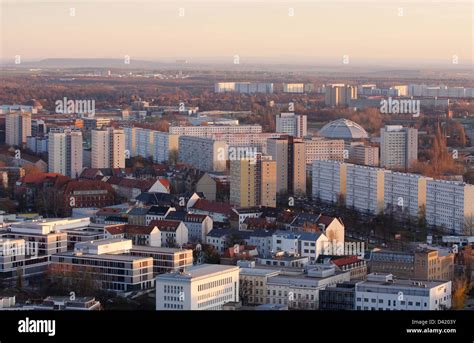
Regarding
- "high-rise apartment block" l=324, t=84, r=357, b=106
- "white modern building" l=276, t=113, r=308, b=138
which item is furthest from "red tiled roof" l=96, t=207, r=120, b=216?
"high-rise apartment block" l=324, t=84, r=357, b=106

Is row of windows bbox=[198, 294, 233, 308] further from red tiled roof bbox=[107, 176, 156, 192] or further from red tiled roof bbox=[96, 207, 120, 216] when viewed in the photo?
red tiled roof bbox=[107, 176, 156, 192]

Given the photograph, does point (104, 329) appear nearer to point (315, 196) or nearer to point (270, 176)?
point (270, 176)

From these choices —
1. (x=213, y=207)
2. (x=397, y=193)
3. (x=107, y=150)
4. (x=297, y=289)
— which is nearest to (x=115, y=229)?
(x=213, y=207)

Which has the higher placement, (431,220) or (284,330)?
(284,330)

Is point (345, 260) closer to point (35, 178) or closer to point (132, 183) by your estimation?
point (132, 183)

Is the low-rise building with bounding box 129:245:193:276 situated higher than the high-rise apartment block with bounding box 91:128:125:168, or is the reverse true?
the high-rise apartment block with bounding box 91:128:125:168

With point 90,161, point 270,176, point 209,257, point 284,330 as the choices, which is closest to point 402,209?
point 270,176
